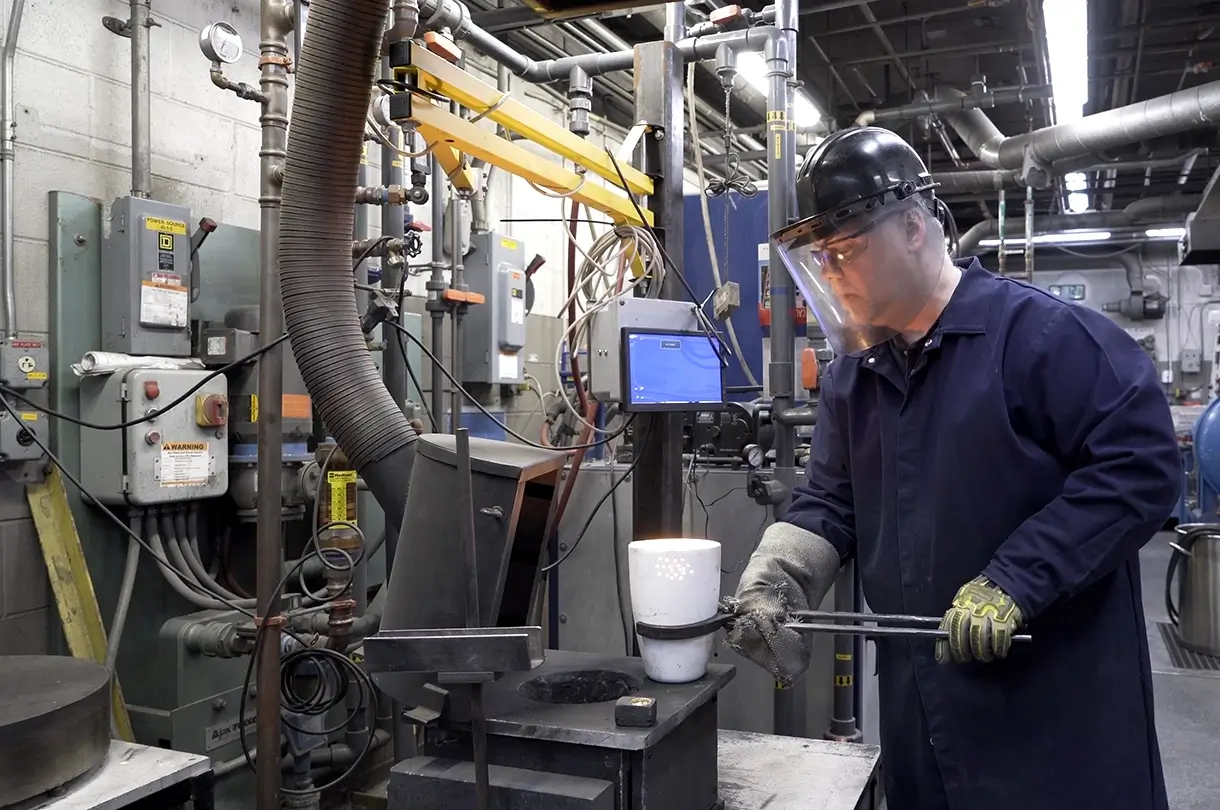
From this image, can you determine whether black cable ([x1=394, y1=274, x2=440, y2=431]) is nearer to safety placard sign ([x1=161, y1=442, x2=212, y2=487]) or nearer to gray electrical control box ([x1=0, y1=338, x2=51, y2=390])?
safety placard sign ([x1=161, y1=442, x2=212, y2=487])

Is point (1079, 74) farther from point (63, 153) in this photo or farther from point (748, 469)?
point (63, 153)

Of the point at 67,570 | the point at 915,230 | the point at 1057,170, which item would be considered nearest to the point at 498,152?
the point at 915,230

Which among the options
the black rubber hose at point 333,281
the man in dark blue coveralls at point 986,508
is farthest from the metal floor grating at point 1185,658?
the black rubber hose at point 333,281

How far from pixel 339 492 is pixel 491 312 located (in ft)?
5.34

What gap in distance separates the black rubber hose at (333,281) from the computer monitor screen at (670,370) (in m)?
0.56

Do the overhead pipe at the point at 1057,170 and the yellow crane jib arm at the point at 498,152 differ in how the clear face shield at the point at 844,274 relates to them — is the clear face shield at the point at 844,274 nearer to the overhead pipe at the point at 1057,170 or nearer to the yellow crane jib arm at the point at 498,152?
the yellow crane jib arm at the point at 498,152

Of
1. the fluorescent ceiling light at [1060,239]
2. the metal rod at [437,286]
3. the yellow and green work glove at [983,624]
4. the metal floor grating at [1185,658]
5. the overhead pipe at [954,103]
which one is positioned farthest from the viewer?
the fluorescent ceiling light at [1060,239]

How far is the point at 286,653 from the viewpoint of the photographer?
94.4 inches

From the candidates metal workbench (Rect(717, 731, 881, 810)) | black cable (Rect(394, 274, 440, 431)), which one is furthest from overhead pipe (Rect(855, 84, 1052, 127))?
metal workbench (Rect(717, 731, 881, 810))

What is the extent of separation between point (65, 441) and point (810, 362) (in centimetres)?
A: 205

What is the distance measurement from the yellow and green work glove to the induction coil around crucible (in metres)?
0.40

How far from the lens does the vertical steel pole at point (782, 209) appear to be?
233cm

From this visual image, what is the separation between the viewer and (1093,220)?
789 cm

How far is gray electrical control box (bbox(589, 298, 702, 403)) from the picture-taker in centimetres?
190
